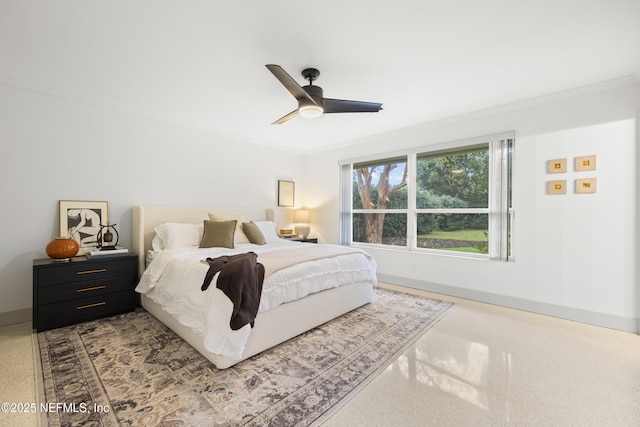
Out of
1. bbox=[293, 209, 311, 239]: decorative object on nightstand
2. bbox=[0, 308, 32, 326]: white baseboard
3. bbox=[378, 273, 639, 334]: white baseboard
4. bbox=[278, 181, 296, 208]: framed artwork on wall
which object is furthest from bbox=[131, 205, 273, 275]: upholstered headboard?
bbox=[378, 273, 639, 334]: white baseboard

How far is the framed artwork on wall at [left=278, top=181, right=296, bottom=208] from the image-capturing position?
5473mm

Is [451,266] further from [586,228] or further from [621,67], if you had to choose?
[621,67]

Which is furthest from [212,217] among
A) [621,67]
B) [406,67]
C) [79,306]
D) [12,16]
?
[621,67]

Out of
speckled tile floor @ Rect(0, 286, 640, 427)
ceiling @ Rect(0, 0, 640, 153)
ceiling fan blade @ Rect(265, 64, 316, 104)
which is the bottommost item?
speckled tile floor @ Rect(0, 286, 640, 427)

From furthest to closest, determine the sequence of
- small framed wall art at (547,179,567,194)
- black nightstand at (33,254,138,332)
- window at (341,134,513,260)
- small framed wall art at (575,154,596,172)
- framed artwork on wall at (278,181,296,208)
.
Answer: framed artwork on wall at (278,181,296,208), window at (341,134,513,260), small framed wall art at (547,179,567,194), small framed wall art at (575,154,596,172), black nightstand at (33,254,138,332)

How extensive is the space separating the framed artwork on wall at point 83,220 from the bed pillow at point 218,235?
48.6 inches

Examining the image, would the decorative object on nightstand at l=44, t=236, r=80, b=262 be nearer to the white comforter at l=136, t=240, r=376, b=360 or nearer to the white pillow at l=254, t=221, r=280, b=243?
the white comforter at l=136, t=240, r=376, b=360

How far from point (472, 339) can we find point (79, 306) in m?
4.03

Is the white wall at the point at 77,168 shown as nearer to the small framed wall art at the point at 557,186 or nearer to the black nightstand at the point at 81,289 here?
Answer: the black nightstand at the point at 81,289

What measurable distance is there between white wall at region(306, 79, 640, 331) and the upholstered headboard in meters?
3.80

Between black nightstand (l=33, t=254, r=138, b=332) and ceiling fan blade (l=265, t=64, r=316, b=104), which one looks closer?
ceiling fan blade (l=265, t=64, r=316, b=104)

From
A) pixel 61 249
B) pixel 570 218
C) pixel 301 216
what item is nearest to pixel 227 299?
pixel 61 249

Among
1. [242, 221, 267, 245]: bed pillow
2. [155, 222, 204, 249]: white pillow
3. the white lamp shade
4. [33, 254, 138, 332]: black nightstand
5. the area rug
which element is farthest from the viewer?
the white lamp shade

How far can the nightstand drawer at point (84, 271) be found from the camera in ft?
8.70
